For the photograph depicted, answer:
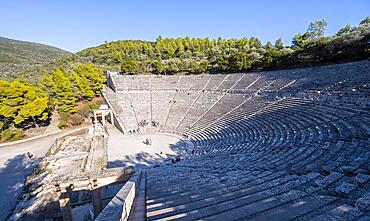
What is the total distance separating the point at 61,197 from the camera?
7.95 meters

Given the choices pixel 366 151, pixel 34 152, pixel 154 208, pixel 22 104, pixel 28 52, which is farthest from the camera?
pixel 28 52

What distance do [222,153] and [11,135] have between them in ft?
73.5

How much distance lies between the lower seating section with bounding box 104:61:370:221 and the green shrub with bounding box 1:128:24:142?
32.8 feet

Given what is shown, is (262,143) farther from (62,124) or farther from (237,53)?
(237,53)

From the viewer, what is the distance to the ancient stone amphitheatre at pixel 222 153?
3.73 meters

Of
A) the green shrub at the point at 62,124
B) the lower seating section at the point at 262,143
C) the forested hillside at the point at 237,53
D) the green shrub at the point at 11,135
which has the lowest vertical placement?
the green shrub at the point at 11,135

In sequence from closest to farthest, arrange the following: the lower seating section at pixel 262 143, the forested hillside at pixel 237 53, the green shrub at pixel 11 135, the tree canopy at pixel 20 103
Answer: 1. the lower seating section at pixel 262 143
2. the tree canopy at pixel 20 103
3. the green shrub at pixel 11 135
4. the forested hillside at pixel 237 53

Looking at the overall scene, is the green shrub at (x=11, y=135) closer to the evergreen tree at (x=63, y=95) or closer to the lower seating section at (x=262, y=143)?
the evergreen tree at (x=63, y=95)

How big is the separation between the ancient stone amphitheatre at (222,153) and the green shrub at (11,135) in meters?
6.82

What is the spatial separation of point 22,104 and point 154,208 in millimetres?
24837

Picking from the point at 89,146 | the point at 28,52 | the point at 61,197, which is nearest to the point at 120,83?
the point at 89,146

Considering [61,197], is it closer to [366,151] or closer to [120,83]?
[366,151]

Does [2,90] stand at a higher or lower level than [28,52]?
lower

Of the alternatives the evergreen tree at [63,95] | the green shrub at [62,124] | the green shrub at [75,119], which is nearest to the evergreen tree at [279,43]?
the evergreen tree at [63,95]
